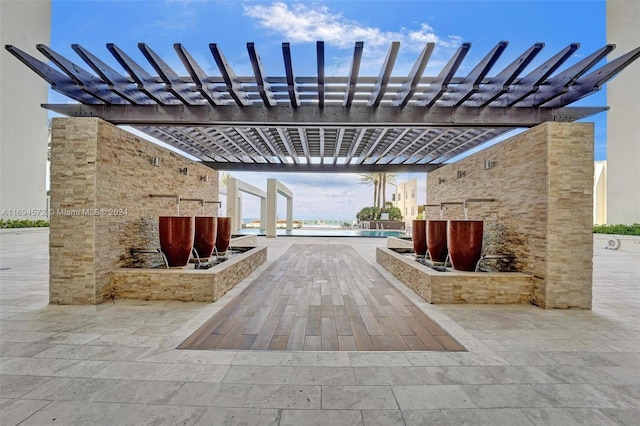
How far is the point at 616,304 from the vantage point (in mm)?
3568

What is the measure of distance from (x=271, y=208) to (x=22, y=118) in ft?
32.8

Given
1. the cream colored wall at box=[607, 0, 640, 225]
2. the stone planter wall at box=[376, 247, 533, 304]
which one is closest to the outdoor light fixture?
the stone planter wall at box=[376, 247, 533, 304]

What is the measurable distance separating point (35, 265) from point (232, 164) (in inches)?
180

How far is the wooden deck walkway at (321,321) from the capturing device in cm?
234

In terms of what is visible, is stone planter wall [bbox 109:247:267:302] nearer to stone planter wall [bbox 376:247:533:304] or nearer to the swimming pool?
stone planter wall [bbox 376:247:533:304]

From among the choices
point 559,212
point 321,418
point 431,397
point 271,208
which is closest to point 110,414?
point 321,418

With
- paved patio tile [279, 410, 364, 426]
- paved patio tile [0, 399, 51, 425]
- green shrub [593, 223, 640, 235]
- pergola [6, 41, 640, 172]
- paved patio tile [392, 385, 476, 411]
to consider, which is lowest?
paved patio tile [0, 399, 51, 425]

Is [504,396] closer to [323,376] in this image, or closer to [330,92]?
[323,376]

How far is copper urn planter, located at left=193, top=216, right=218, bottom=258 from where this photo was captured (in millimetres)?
4621

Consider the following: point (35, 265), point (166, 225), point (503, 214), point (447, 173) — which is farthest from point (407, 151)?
point (35, 265)

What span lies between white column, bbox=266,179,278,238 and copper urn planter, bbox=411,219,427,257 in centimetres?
869

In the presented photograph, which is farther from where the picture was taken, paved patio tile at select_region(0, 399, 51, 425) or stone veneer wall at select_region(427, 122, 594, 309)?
stone veneer wall at select_region(427, 122, 594, 309)

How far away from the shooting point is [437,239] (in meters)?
4.57

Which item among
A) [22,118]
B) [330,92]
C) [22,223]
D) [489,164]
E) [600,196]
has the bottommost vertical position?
[22,223]
